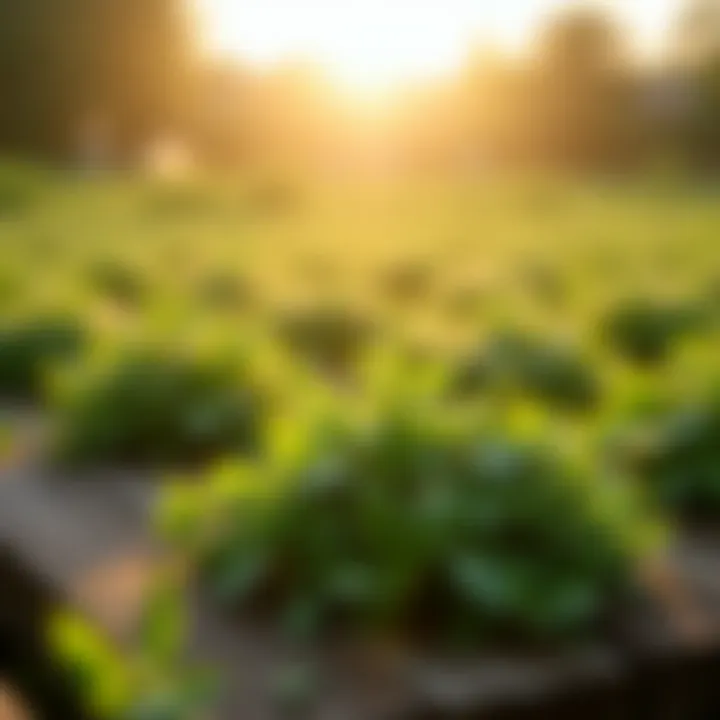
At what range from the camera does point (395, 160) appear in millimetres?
9039

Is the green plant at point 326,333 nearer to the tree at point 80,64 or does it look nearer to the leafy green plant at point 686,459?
the leafy green plant at point 686,459

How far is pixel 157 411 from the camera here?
7.64 feet

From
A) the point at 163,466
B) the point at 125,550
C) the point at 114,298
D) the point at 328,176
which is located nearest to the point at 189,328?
the point at 163,466

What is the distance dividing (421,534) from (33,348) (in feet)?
5.35

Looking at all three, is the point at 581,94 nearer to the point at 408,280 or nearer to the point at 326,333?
the point at 408,280

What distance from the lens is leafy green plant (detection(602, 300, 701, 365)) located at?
3135mm

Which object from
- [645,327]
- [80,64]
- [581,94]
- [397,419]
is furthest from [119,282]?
[581,94]

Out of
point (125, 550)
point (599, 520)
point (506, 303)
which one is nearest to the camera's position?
point (599, 520)

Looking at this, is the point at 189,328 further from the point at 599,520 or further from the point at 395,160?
the point at 395,160

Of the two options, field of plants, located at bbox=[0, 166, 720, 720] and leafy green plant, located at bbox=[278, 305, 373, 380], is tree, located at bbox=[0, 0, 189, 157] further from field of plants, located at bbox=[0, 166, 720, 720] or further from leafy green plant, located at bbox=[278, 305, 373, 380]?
leafy green plant, located at bbox=[278, 305, 373, 380]

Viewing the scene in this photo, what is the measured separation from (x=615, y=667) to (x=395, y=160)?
7725 mm

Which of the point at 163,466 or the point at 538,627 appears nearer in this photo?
the point at 538,627

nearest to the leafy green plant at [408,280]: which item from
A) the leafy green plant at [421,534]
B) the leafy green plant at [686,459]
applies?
the leafy green plant at [686,459]

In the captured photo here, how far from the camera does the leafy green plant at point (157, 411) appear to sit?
2.30 metres
